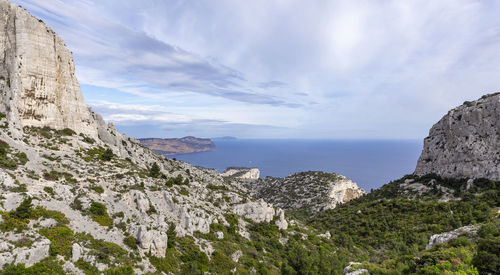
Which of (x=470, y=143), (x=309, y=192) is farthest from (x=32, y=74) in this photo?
(x=470, y=143)

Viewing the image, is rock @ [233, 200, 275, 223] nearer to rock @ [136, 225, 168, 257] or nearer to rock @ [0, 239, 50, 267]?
rock @ [136, 225, 168, 257]

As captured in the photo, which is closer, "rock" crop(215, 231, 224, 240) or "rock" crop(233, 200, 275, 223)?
"rock" crop(215, 231, 224, 240)

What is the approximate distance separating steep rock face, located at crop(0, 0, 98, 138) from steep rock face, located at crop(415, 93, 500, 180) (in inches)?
3443

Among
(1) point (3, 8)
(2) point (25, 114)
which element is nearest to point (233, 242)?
(2) point (25, 114)

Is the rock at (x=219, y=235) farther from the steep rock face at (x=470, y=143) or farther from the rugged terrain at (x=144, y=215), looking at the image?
the steep rock face at (x=470, y=143)

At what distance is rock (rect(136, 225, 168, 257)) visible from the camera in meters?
20.5

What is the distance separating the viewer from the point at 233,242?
29922 millimetres

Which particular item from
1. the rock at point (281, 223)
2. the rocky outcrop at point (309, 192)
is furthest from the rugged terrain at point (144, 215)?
the rocky outcrop at point (309, 192)

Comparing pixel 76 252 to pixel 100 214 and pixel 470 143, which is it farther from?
pixel 470 143

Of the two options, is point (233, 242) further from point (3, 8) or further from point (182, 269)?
point (3, 8)

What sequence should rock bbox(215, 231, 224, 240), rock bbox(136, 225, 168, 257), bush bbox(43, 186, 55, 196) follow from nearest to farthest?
rock bbox(136, 225, 168, 257) < bush bbox(43, 186, 55, 196) < rock bbox(215, 231, 224, 240)

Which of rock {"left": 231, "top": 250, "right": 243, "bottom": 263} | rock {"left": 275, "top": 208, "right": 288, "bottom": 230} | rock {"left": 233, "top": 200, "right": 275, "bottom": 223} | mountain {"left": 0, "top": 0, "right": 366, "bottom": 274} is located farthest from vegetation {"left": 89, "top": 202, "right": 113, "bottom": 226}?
rock {"left": 275, "top": 208, "right": 288, "bottom": 230}

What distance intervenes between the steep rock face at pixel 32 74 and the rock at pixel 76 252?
86.1 feet

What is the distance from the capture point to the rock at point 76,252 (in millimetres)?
15703
